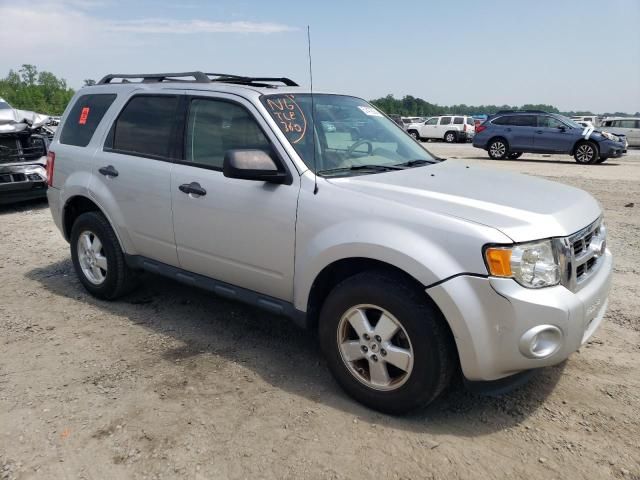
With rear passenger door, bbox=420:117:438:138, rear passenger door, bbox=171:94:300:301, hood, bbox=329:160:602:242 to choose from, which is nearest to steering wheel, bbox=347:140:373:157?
hood, bbox=329:160:602:242

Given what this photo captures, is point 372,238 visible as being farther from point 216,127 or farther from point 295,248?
point 216,127

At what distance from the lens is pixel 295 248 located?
3.19 metres

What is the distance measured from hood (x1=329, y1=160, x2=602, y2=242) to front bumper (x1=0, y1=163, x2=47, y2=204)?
7.18 meters

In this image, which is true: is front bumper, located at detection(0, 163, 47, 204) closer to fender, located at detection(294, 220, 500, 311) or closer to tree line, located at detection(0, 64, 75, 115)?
fender, located at detection(294, 220, 500, 311)

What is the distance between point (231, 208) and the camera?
347 cm

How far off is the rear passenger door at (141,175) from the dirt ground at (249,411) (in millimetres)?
690

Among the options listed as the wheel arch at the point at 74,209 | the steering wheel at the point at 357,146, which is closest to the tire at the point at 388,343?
the steering wheel at the point at 357,146

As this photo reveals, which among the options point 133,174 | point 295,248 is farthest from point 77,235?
point 295,248

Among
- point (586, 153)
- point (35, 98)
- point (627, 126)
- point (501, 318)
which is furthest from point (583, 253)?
point (35, 98)

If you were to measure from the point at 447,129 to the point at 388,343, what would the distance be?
3013cm

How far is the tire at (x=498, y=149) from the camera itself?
18.7m

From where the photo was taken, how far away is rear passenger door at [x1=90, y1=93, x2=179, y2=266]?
3971mm

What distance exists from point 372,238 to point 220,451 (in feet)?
4.34

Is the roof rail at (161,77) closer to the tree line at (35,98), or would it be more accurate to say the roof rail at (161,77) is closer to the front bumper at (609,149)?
the front bumper at (609,149)
